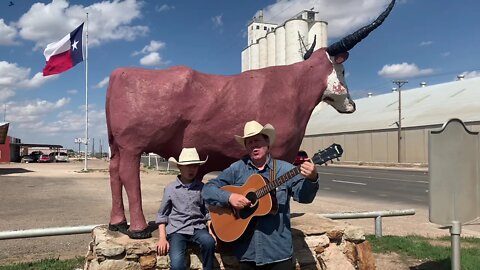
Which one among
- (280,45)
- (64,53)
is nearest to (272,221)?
(64,53)

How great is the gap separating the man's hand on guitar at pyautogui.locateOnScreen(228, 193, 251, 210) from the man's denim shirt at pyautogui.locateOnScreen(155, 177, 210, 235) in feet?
2.17

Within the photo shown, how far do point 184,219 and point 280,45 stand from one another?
174 ft

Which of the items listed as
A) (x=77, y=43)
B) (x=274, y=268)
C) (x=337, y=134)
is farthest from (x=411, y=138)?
(x=274, y=268)

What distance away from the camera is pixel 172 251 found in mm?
3656

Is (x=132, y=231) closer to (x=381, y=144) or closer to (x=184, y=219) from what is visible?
(x=184, y=219)

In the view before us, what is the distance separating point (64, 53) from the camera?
64.3 ft

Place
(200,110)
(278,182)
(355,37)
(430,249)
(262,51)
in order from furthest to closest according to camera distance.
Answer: (262,51) → (430,249) → (355,37) → (200,110) → (278,182)

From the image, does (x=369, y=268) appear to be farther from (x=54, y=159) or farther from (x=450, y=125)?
(x=54, y=159)

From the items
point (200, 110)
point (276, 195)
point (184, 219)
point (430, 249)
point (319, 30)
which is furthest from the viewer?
point (319, 30)

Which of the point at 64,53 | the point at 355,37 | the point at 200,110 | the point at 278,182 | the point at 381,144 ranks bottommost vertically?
the point at 278,182

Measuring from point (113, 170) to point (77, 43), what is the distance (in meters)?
17.7

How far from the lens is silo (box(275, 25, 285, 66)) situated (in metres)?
54.8

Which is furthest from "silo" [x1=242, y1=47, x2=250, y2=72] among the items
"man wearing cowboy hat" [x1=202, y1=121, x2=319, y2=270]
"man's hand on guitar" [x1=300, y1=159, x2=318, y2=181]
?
"man's hand on guitar" [x1=300, y1=159, x2=318, y2=181]

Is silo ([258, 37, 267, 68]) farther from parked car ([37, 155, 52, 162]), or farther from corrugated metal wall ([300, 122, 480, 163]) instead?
parked car ([37, 155, 52, 162])
